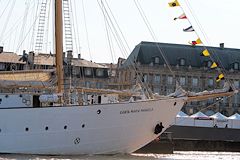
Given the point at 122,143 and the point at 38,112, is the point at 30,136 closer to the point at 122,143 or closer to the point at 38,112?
the point at 38,112

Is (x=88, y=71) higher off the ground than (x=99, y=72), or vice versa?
(x=99, y=72)

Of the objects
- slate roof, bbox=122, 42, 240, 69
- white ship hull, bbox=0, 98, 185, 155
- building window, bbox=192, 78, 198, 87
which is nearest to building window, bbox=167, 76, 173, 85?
slate roof, bbox=122, 42, 240, 69

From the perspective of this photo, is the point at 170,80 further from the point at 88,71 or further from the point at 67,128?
the point at 67,128

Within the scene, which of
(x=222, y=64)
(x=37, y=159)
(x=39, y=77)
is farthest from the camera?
(x=222, y=64)

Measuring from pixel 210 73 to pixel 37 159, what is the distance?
7477 centimetres

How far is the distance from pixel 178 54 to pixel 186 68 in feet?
11.3

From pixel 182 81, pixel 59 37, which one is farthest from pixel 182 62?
pixel 59 37

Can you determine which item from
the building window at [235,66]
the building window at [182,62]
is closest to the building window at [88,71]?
the building window at [182,62]

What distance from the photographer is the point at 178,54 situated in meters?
95.6

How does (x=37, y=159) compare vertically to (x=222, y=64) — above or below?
below

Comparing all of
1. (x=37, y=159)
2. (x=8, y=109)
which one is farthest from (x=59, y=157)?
(x=8, y=109)

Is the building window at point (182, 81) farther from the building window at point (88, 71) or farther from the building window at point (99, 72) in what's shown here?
the building window at point (88, 71)

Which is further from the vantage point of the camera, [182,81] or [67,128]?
[182,81]

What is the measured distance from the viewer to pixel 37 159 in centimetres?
2841
